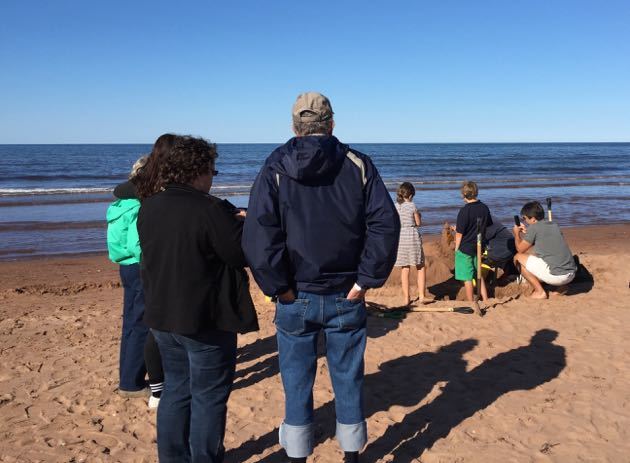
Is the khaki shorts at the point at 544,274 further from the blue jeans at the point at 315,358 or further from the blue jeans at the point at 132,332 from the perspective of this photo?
the blue jeans at the point at 132,332

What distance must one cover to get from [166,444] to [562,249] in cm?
538

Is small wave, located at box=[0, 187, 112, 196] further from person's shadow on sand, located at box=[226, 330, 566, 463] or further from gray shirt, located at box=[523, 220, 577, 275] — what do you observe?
person's shadow on sand, located at box=[226, 330, 566, 463]

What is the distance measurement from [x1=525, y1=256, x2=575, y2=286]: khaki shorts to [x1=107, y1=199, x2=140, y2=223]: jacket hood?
493cm

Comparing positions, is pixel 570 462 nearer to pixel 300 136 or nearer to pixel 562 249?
pixel 300 136

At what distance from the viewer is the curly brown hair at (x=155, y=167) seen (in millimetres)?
3051

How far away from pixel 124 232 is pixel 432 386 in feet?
8.57

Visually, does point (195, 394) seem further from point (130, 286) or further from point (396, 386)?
point (396, 386)

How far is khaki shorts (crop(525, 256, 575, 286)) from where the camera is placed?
22.2 ft

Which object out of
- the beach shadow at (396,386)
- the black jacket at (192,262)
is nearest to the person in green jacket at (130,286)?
the black jacket at (192,262)

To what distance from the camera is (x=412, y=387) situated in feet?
14.8

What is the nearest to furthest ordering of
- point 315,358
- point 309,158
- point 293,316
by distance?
point 309,158 < point 293,316 < point 315,358

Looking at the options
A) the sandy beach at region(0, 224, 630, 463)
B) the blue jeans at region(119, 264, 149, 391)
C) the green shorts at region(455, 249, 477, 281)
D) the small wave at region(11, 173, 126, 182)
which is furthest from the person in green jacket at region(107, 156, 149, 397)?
the small wave at region(11, 173, 126, 182)

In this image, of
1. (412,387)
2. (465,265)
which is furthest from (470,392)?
(465,265)

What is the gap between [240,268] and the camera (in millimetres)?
2781
